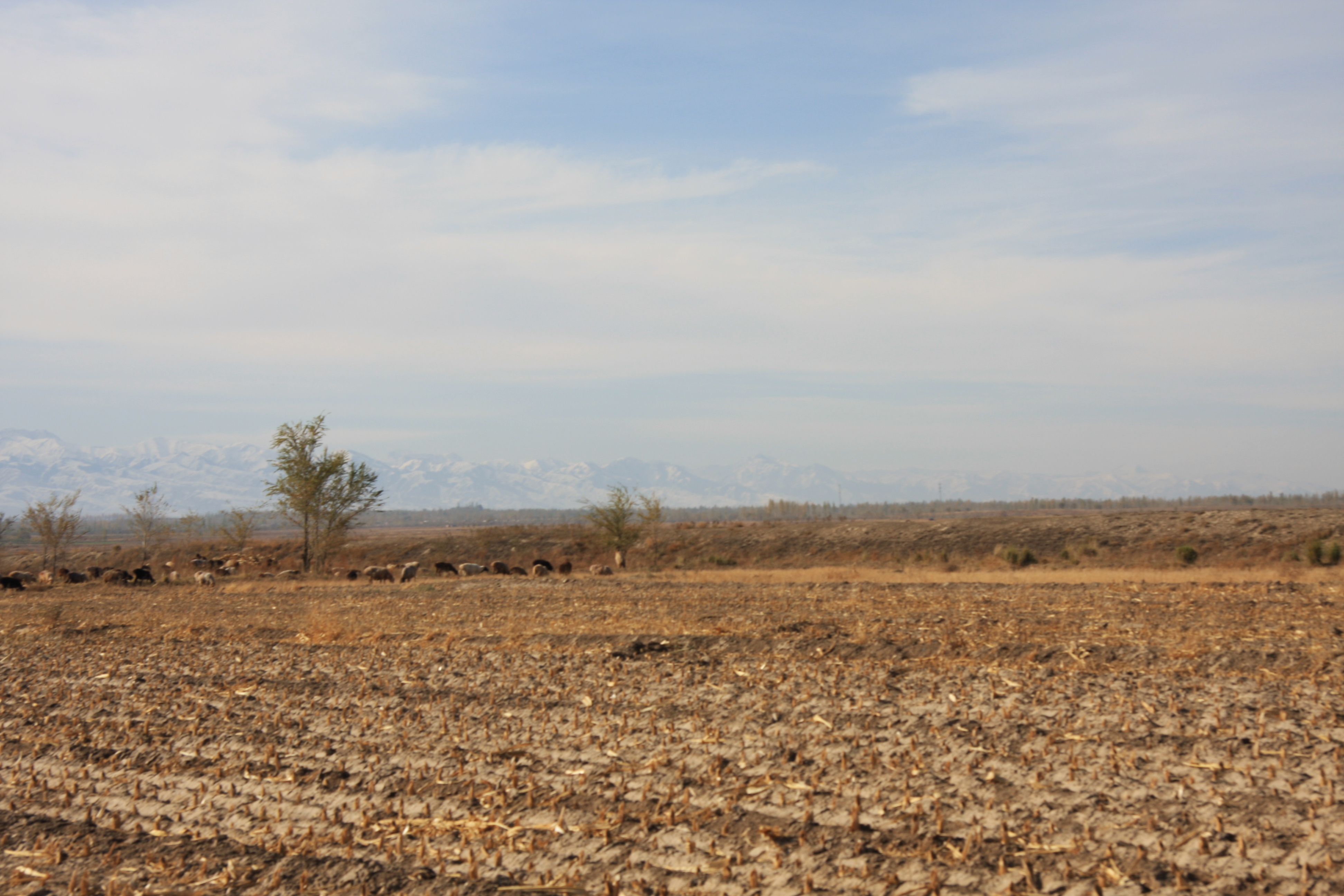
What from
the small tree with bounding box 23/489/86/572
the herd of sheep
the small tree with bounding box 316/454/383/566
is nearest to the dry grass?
the herd of sheep

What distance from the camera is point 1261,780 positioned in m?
8.02

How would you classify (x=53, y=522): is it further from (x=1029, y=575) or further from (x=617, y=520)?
(x=1029, y=575)

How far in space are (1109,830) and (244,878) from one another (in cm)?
736

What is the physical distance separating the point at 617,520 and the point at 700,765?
42392mm

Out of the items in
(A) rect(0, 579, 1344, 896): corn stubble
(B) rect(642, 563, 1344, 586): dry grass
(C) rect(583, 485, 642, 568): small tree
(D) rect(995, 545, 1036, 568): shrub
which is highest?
(C) rect(583, 485, 642, 568): small tree

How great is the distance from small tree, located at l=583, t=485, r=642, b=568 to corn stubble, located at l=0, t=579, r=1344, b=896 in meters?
33.0

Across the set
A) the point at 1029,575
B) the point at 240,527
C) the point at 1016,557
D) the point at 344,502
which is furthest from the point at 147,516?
the point at 1029,575

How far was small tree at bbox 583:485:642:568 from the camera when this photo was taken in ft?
169

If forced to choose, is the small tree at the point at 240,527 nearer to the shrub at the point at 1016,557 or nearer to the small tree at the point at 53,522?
the small tree at the point at 53,522

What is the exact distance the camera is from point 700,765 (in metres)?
9.45

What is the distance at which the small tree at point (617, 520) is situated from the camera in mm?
51469

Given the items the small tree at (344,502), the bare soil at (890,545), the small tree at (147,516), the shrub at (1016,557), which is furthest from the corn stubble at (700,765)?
the small tree at (147,516)

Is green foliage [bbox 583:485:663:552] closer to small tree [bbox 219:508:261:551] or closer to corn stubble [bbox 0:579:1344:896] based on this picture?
small tree [bbox 219:508:261:551]

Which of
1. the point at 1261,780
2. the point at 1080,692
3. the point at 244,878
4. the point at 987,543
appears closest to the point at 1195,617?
the point at 1080,692
